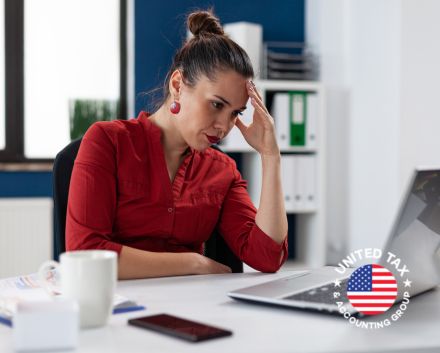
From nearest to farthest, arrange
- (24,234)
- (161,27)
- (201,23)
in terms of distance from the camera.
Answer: (201,23)
(24,234)
(161,27)

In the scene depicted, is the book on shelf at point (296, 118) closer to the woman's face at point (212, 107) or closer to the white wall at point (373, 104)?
the white wall at point (373, 104)

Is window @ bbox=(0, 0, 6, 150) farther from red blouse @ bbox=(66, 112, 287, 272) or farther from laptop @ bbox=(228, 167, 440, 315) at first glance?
laptop @ bbox=(228, 167, 440, 315)

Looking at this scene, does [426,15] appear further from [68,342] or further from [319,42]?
[68,342]

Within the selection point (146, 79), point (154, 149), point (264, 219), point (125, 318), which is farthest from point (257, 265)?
point (146, 79)

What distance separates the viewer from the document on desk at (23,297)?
101 centimetres

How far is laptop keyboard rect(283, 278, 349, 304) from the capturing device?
1.06 m

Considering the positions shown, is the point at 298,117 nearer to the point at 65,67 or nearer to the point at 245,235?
the point at 65,67

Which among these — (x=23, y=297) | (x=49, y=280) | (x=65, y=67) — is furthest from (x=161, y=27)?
(x=23, y=297)

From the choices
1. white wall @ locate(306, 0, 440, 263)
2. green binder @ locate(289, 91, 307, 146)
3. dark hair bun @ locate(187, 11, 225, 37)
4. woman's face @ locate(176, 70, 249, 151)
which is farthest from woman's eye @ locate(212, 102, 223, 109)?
green binder @ locate(289, 91, 307, 146)

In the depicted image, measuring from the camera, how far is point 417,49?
3.16 meters

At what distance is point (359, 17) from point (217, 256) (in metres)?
2.15

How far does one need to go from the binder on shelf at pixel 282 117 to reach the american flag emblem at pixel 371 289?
2428 mm

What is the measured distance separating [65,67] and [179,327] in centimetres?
291

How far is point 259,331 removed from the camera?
947 millimetres
